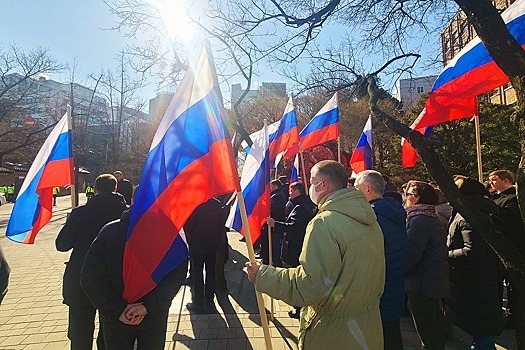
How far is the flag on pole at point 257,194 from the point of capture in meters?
4.74

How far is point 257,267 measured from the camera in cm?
231

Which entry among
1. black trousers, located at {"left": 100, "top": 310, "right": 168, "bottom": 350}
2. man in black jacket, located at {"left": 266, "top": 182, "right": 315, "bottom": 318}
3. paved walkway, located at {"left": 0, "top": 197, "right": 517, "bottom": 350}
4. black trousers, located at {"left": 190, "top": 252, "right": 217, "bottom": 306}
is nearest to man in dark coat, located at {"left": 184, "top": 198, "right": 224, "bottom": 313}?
black trousers, located at {"left": 190, "top": 252, "right": 217, "bottom": 306}

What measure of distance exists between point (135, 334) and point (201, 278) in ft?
10.0

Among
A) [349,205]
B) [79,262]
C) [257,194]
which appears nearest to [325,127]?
[257,194]

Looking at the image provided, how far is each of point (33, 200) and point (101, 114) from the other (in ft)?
147

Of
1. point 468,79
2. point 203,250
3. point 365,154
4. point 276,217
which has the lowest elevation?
point 203,250

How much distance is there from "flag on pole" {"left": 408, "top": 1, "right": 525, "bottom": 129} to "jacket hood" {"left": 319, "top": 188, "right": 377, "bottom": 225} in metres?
2.82

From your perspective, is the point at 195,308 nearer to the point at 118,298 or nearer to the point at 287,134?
the point at 118,298

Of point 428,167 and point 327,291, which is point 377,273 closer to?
point 327,291

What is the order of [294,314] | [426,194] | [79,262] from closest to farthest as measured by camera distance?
[79,262] → [426,194] → [294,314]

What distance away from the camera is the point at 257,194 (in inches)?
188

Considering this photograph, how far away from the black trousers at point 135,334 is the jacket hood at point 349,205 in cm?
153

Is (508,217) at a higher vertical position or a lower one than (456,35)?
lower

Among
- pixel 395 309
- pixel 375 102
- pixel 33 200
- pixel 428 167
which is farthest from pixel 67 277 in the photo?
pixel 375 102
